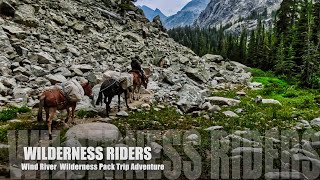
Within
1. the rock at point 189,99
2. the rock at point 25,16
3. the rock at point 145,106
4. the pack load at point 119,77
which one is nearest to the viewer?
the pack load at point 119,77

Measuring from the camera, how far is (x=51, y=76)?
1855 cm

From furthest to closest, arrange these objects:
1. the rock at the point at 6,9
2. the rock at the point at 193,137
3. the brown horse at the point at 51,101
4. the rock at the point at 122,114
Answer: the rock at the point at 6,9 → the rock at the point at 122,114 → the rock at the point at 193,137 → the brown horse at the point at 51,101

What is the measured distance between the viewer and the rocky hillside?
1828 cm

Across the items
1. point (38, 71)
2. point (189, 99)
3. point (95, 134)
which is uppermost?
point (38, 71)

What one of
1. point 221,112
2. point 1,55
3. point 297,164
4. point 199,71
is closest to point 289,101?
point 221,112

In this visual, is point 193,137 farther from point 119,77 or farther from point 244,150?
point 119,77

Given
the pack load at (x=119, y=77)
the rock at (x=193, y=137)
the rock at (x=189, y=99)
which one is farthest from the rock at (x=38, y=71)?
the rock at (x=193, y=137)

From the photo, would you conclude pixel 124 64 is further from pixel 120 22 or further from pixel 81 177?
pixel 81 177

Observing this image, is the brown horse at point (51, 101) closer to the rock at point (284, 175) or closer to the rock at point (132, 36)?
the rock at point (284, 175)

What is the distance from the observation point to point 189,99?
1798 cm

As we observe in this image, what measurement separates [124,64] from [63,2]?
1337 cm

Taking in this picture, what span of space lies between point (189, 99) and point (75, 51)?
39.1 ft

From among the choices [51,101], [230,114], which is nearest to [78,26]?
[230,114]

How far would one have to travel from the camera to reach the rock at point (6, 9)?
25906 millimetres
